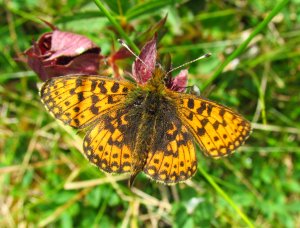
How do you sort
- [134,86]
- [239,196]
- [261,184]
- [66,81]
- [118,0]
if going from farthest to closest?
[261,184]
[239,196]
[118,0]
[134,86]
[66,81]

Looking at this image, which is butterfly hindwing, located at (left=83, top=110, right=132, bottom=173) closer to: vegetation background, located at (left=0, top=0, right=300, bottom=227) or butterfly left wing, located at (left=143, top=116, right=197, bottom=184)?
butterfly left wing, located at (left=143, top=116, right=197, bottom=184)

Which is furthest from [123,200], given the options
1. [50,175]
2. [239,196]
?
[239,196]

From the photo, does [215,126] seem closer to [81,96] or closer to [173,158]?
[173,158]

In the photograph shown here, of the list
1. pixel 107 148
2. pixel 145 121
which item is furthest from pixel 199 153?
pixel 107 148

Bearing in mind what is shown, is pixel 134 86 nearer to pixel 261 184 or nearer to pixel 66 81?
pixel 66 81

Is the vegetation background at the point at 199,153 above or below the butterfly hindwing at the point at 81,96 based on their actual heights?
below

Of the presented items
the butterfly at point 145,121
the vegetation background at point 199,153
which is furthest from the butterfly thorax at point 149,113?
the vegetation background at point 199,153

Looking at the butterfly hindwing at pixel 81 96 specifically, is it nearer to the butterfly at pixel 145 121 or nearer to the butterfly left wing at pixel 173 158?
the butterfly at pixel 145 121

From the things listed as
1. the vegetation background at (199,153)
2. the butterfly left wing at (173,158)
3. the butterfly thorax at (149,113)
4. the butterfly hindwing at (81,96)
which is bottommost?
the vegetation background at (199,153)
